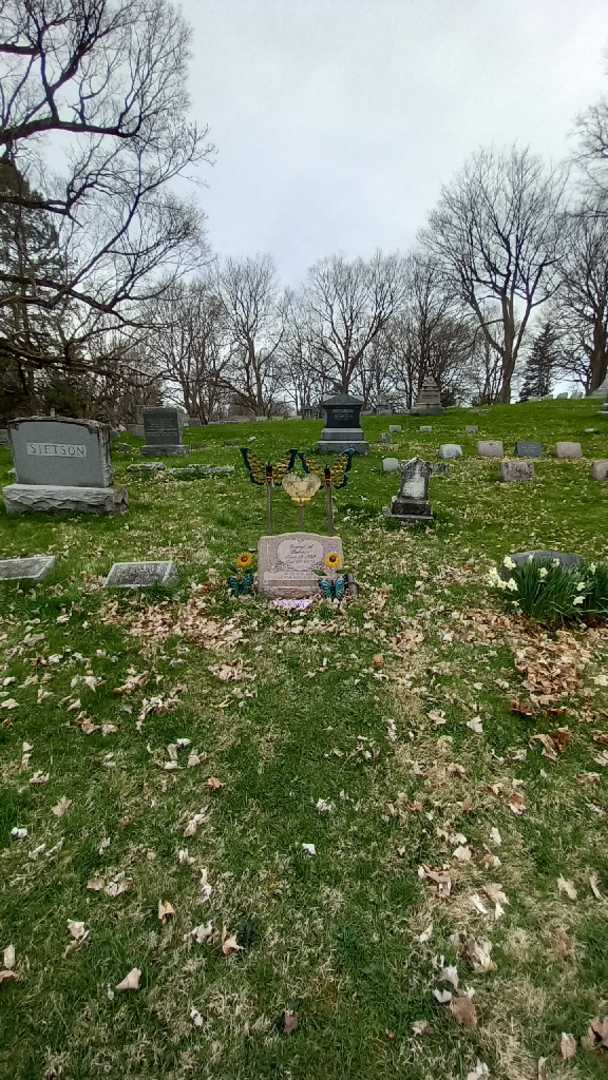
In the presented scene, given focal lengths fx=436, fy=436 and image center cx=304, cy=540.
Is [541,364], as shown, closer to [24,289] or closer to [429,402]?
[429,402]

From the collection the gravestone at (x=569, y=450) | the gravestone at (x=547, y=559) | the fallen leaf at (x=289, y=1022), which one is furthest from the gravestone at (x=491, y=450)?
the fallen leaf at (x=289, y=1022)

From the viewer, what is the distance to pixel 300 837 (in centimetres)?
279

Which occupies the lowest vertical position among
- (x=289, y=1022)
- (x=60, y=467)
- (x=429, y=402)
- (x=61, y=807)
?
(x=289, y=1022)

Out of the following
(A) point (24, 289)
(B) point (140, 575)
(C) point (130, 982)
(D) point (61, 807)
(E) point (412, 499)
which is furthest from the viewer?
(A) point (24, 289)

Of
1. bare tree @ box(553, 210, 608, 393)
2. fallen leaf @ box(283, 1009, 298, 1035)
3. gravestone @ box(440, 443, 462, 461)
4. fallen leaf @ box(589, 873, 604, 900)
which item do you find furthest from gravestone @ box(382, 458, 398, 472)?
bare tree @ box(553, 210, 608, 393)

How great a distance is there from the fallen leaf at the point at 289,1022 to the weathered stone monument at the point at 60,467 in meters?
8.59

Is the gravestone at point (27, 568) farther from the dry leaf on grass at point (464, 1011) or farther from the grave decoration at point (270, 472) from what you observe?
the dry leaf on grass at point (464, 1011)

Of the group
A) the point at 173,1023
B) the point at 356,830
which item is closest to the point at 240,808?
the point at 356,830

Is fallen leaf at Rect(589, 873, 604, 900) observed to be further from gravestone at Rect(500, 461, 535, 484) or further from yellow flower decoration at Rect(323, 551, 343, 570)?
gravestone at Rect(500, 461, 535, 484)

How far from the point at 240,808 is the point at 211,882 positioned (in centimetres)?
48

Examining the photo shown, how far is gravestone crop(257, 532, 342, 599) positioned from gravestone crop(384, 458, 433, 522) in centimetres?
322

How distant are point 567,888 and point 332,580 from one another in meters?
3.72


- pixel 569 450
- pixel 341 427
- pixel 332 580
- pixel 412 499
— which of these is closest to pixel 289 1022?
pixel 332 580

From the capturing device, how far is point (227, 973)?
7.02 feet
